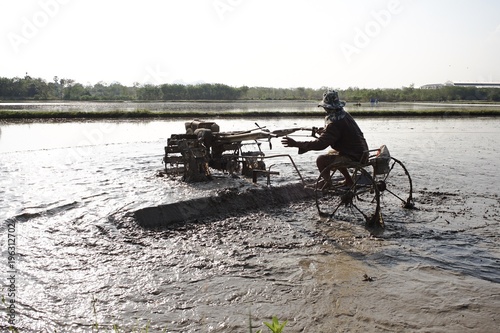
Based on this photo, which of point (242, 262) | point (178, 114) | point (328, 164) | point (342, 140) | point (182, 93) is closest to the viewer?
point (242, 262)

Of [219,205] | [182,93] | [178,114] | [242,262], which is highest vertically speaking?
[182,93]

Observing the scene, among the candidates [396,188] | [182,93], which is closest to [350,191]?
[396,188]

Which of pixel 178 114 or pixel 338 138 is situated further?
pixel 178 114

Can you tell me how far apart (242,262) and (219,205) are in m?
1.91

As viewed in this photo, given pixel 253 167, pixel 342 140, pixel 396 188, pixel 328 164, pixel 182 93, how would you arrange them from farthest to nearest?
pixel 182 93 → pixel 253 167 → pixel 396 188 → pixel 328 164 → pixel 342 140

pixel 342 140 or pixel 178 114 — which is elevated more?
pixel 178 114

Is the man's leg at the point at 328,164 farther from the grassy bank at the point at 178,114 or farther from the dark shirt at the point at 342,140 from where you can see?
the grassy bank at the point at 178,114

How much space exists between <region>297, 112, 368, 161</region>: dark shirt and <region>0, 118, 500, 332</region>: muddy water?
939 millimetres

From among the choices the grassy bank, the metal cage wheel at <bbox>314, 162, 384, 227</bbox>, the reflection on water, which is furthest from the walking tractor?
the reflection on water

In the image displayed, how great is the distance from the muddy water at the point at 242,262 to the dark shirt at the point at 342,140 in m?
0.94

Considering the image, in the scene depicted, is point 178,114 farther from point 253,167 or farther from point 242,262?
point 242,262

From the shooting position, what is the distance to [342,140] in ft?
17.8

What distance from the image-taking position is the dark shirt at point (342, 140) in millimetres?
5305

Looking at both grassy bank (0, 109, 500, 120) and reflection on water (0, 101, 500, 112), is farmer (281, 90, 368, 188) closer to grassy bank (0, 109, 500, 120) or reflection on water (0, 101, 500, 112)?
grassy bank (0, 109, 500, 120)
